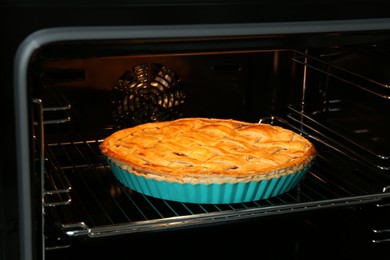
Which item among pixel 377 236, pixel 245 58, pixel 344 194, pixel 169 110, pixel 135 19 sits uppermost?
pixel 135 19

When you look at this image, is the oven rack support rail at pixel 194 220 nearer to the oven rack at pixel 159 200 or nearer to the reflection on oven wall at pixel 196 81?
the oven rack at pixel 159 200

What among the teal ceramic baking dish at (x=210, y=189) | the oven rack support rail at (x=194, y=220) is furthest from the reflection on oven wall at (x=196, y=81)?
the oven rack support rail at (x=194, y=220)

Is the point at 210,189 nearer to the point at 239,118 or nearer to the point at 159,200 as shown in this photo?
the point at 159,200

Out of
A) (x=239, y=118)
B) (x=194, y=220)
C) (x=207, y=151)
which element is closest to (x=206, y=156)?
(x=207, y=151)

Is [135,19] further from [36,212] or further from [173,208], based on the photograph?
[173,208]

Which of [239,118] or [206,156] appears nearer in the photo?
[206,156]

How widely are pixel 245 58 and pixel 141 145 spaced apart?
32 cm

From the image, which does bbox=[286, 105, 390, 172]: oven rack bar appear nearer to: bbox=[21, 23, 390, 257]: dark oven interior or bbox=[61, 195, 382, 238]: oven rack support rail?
bbox=[21, 23, 390, 257]: dark oven interior

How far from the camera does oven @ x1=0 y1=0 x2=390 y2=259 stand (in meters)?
0.93

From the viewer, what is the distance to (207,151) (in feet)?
4.17

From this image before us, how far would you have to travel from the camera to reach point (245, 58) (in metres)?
1.46

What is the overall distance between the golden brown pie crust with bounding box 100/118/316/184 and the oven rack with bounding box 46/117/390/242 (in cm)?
6

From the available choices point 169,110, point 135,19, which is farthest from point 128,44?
point 169,110

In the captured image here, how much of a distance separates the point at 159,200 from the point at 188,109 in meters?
0.29
